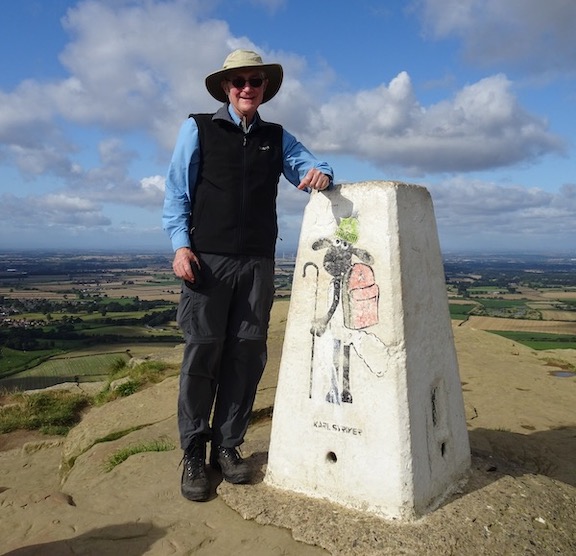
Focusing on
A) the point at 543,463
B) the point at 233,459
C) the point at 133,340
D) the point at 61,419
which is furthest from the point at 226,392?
the point at 133,340

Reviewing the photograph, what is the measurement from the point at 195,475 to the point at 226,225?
1.94 meters

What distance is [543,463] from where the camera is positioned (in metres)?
5.83

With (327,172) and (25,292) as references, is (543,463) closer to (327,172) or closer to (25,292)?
(327,172)

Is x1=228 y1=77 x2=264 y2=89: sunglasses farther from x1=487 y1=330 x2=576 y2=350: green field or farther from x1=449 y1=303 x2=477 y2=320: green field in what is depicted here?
x1=449 y1=303 x2=477 y2=320: green field

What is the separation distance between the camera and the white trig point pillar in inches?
140

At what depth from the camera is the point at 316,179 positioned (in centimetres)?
379

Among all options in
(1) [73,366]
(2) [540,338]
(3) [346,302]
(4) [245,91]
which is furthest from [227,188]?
(1) [73,366]

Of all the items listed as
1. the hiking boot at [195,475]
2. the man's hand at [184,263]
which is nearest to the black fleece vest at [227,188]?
the man's hand at [184,263]

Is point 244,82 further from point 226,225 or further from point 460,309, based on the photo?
point 460,309

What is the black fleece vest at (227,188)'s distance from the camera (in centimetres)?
379

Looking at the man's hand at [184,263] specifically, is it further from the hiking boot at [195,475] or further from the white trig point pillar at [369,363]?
the hiking boot at [195,475]

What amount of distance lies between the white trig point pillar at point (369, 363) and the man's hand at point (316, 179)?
0.10m

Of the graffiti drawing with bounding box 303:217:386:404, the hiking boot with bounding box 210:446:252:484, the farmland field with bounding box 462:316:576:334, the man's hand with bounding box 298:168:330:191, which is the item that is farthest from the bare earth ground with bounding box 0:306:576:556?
the farmland field with bounding box 462:316:576:334

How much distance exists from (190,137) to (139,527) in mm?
2776
